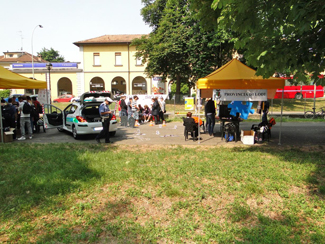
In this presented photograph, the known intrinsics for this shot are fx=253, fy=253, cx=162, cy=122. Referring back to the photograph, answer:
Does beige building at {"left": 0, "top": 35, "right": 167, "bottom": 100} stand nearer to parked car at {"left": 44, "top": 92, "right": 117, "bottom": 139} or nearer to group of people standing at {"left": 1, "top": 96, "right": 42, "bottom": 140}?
parked car at {"left": 44, "top": 92, "right": 117, "bottom": 139}

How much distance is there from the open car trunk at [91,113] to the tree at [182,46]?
1563 cm

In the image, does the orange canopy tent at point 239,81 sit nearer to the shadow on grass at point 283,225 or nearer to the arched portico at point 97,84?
the shadow on grass at point 283,225

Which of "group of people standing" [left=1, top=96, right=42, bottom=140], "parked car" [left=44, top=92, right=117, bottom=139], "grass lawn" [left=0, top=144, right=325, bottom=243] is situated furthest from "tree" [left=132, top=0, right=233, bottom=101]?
"grass lawn" [left=0, top=144, right=325, bottom=243]

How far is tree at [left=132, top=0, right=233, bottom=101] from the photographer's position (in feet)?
82.0

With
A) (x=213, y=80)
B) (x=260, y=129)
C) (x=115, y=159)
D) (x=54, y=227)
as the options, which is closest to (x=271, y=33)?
(x=213, y=80)

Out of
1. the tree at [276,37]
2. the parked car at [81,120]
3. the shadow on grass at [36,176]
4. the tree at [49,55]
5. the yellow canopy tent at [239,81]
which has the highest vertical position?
the tree at [49,55]

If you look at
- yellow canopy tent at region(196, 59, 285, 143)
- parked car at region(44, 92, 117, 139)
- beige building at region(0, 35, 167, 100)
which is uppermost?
beige building at region(0, 35, 167, 100)

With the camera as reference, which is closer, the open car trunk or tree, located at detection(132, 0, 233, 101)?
the open car trunk

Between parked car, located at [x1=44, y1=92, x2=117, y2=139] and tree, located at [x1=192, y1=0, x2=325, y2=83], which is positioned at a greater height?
tree, located at [x1=192, y1=0, x2=325, y2=83]

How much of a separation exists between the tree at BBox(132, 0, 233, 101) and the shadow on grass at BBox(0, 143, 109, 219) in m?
19.6

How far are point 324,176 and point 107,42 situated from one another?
1569 inches

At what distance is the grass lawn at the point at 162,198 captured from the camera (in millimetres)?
3838

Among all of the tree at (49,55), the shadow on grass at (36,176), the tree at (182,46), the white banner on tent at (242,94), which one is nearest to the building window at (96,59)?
the tree at (182,46)

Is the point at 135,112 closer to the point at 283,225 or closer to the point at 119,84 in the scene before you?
the point at 283,225
